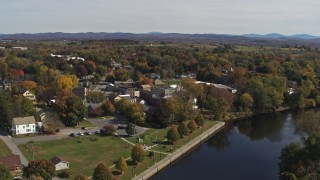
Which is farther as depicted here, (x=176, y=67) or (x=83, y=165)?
(x=176, y=67)

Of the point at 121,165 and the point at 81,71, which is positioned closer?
the point at 121,165

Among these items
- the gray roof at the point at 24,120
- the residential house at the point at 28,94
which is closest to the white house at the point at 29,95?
the residential house at the point at 28,94

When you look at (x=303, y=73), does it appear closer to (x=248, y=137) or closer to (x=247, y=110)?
(x=247, y=110)

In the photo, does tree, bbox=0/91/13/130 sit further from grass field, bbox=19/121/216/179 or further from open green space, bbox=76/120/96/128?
open green space, bbox=76/120/96/128

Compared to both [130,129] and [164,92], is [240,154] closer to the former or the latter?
[130,129]

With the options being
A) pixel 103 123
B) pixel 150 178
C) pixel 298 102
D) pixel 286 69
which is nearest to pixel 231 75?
pixel 286 69

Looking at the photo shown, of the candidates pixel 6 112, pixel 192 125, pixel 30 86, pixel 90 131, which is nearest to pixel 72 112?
pixel 90 131

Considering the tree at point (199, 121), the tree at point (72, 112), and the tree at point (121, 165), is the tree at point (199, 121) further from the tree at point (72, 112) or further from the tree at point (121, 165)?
the tree at point (121, 165)
